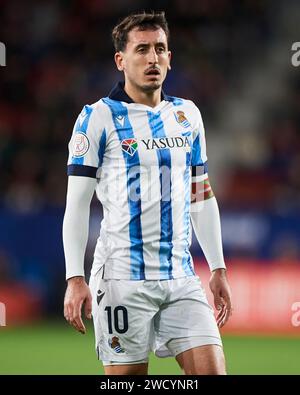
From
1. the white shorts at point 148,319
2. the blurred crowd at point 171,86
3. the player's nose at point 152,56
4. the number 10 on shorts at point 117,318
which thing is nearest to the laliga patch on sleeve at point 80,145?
the player's nose at point 152,56

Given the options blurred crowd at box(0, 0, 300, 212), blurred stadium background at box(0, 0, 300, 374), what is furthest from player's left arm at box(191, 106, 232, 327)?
blurred crowd at box(0, 0, 300, 212)

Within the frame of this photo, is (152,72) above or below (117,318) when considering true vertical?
above

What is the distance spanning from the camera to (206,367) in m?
4.14

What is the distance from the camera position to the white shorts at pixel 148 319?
4.27 m

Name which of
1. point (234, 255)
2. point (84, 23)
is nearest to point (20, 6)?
point (84, 23)

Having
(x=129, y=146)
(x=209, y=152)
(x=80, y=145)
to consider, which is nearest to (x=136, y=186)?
(x=129, y=146)

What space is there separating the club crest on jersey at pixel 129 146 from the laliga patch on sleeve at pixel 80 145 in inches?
6.6

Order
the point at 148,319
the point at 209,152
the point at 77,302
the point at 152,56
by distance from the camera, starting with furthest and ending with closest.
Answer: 1. the point at 209,152
2. the point at 152,56
3. the point at 148,319
4. the point at 77,302

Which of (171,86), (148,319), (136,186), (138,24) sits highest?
(171,86)

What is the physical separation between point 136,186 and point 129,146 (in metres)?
0.19

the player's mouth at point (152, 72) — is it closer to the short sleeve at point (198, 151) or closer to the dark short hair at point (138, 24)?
the dark short hair at point (138, 24)

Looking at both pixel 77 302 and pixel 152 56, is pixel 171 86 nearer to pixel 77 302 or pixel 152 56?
pixel 152 56

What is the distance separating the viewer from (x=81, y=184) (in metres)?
4.30

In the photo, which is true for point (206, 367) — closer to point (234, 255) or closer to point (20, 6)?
point (234, 255)
